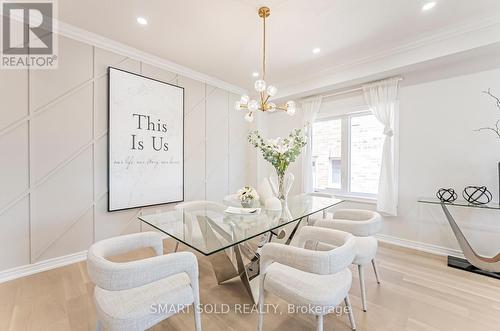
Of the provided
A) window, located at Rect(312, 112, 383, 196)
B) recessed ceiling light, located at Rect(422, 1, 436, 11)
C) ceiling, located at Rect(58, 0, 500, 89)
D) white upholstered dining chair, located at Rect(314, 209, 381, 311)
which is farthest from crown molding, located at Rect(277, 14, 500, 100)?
white upholstered dining chair, located at Rect(314, 209, 381, 311)

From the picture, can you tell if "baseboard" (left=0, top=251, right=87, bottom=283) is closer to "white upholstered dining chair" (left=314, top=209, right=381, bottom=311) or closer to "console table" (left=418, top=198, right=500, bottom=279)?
"white upholstered dining chair" (left=314, top=209, right=381, bottom=311)

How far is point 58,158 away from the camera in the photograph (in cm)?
237

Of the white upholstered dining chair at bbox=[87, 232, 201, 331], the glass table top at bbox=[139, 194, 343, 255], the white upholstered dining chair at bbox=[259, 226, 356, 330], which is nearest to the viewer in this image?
the white upholstered dining chair at bbox=[87, 232, 201, 331]

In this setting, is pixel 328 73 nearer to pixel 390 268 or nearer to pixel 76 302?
pixel 390 268

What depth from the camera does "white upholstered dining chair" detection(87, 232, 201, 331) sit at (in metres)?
1.03

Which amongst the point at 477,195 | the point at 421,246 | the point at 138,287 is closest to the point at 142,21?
the point at 138,287

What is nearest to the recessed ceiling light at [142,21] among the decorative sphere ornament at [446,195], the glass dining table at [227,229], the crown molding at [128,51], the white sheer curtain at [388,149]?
the crown molding at [128,51]

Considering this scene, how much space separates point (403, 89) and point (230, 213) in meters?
3.03

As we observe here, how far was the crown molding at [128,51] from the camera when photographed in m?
2.38

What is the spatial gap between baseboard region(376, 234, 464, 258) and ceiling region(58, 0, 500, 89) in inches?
105

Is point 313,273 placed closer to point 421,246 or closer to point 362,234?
point 362,234

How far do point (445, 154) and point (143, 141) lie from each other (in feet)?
13.4

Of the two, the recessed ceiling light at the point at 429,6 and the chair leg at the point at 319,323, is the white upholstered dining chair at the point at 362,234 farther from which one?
the recessed ceiling light at the point at 429,6

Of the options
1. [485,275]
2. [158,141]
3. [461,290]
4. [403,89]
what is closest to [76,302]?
[158,141]
